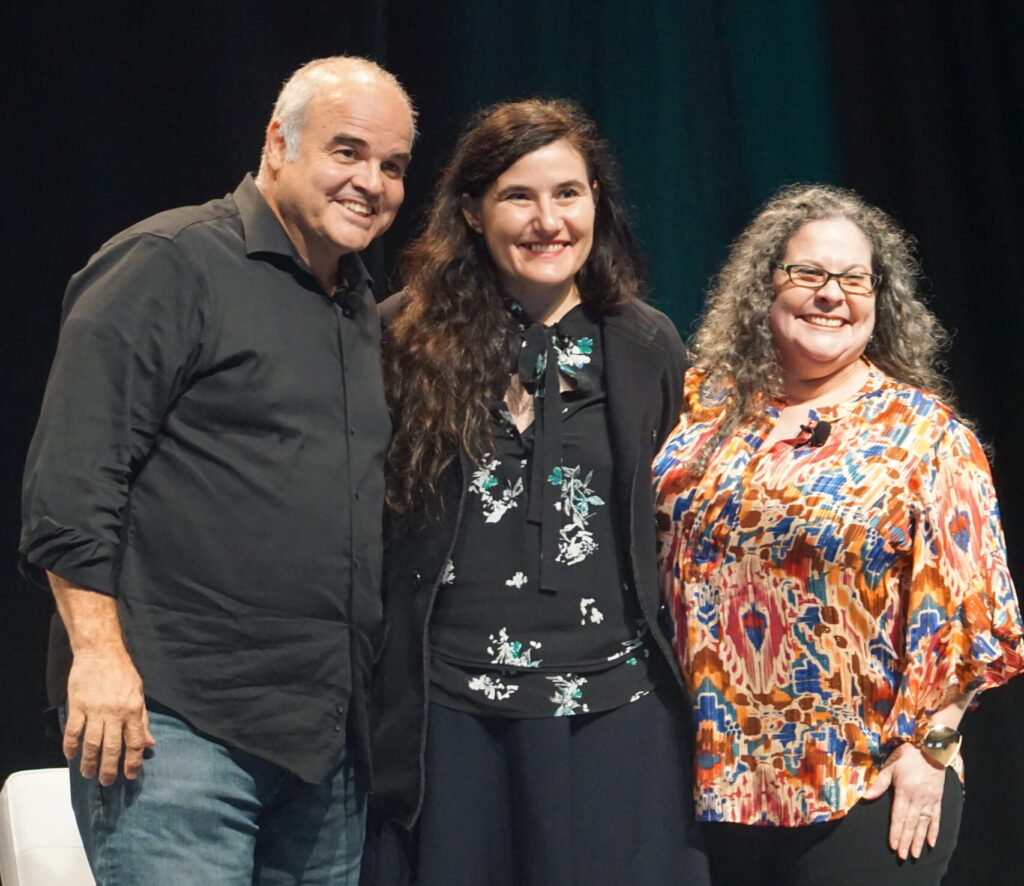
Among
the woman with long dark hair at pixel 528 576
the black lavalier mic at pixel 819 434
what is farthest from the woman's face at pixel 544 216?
the black lavalier mic at pixel 819 434

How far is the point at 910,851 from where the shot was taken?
2076 mm

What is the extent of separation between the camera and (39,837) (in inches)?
90.6

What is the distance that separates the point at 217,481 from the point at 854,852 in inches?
42.5

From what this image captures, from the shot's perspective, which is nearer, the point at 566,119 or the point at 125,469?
the point at 125,469

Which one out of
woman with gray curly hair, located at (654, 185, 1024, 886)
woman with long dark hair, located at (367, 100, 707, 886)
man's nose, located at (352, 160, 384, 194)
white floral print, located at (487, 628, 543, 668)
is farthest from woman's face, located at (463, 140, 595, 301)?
white floral print, located at (487, 628, 543, 668)

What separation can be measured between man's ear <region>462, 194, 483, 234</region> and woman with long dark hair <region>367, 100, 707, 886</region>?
0.01 metres

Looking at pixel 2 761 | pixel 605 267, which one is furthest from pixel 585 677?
pixel 2 761

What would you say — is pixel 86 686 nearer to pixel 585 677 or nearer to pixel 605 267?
pixel 585 677

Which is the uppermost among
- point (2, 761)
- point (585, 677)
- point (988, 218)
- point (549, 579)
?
point (988, 218)

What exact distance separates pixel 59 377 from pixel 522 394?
2.48ft

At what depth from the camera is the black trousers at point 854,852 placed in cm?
207

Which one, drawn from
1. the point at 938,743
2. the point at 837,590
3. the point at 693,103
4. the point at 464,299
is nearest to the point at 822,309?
the point at 837,590

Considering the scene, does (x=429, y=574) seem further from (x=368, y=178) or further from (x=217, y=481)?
(x=368, y=178)

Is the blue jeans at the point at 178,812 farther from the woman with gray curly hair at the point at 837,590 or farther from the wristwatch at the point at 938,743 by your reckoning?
the wristwatch at the point at 938,743
